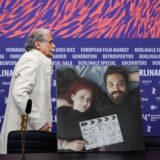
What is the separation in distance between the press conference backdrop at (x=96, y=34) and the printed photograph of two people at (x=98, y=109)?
2.03 meters

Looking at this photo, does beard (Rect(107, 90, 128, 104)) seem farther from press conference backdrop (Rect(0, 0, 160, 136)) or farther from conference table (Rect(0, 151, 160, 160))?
press conference backdrop (Rect(0, 0, 160, 136))

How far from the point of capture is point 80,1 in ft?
13.0

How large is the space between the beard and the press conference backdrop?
2.05m

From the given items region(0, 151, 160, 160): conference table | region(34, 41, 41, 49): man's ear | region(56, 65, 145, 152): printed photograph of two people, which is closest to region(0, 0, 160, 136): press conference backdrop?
region(34, 41, 41, 49): man's ear

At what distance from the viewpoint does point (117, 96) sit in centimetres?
180

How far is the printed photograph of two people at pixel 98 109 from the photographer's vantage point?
1.72m

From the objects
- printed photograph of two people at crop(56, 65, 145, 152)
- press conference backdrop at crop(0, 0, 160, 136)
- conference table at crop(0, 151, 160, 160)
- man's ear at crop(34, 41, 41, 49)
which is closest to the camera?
conference table at crop(0, 151, 160, 160)

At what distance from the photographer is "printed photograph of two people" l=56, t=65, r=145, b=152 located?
A: 1717 mm

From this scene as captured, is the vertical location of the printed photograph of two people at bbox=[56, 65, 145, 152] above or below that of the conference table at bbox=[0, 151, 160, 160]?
above

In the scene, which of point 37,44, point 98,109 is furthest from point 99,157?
point 37,44

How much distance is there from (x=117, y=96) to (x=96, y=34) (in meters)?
2.16

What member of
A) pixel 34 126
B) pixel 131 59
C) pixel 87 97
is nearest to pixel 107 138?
pixel 87 97

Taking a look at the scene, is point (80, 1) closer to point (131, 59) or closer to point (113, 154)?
point (131, 59)

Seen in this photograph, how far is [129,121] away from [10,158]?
0.52 m
